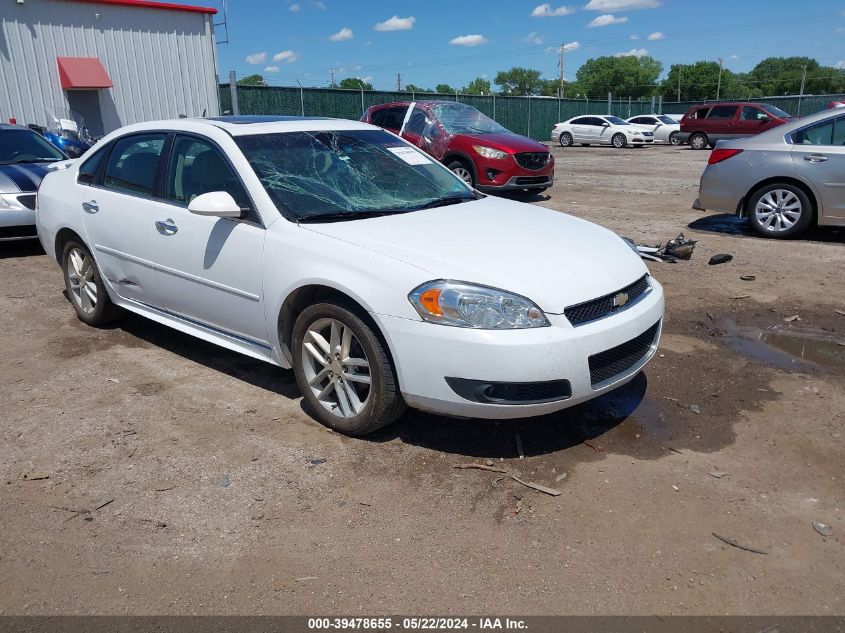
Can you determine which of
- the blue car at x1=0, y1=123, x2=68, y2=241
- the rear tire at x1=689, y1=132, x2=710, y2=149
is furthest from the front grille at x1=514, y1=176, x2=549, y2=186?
the rear tire at x1=689, y1=132, x2=710, y2=149

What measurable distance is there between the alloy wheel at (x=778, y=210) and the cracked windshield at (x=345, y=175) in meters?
5.26

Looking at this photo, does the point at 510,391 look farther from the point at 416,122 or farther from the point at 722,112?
the point at 722,112

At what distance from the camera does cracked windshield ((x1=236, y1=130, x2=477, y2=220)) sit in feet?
12.8

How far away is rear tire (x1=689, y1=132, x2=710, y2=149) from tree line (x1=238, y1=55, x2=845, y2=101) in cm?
2903

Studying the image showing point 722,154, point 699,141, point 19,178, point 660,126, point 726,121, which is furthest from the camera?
point 660,126

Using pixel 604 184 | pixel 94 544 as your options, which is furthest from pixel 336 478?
pixel 604 184

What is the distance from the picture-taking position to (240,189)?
3932mm

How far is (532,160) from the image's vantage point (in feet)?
38.9

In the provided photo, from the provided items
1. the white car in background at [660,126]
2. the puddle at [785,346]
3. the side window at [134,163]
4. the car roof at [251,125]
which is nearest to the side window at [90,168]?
the side window at [134,163]

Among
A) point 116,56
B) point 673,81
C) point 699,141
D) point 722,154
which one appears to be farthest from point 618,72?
point 722,154

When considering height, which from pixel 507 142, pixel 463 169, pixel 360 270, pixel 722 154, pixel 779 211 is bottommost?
pixel 779 211

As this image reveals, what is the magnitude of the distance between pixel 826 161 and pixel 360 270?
6.69 m

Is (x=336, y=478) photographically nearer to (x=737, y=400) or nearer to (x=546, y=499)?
(x=546, y=499)

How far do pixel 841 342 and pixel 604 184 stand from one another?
10.9 meters
